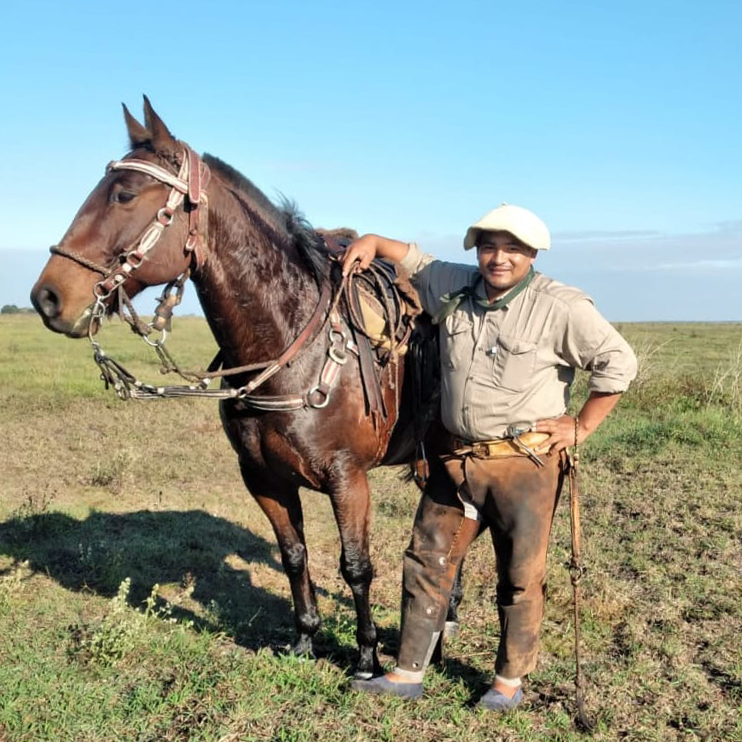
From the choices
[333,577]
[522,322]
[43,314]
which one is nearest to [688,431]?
[333,577]

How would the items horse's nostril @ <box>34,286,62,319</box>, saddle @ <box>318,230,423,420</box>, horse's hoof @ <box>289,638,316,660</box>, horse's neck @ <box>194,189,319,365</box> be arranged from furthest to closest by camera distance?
1. horse's hoof @ <box>289,638,316,660</box>
2. saddle @ <box>318,230,423,420</box>
3. horse's neck @ <box>194,189,319,365</box>
4. horse's nostril @ <box>34,286,62,319</box>

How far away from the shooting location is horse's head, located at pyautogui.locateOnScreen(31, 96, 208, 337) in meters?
2.87

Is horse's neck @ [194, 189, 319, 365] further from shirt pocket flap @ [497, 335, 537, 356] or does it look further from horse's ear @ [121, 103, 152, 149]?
shirt pocket flap @ [497, 335, 537, 356]

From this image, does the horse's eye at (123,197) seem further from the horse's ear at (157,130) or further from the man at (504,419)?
the man at (504,419)

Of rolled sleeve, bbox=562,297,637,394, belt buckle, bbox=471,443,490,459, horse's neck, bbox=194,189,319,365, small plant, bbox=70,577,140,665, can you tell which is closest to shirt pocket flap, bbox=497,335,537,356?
rolled sleeve, bbox=562,297,637,394

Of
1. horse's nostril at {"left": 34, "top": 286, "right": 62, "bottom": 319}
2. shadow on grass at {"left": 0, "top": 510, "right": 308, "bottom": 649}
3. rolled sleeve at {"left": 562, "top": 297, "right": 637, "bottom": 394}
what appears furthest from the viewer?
shadow on grass at {"left": 0, "top": 510, "right": 308, "bottom": 649}

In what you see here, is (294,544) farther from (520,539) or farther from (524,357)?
(524,357)

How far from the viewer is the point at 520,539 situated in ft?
10.8

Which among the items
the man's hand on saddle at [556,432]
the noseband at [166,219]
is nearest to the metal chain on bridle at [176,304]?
the noseband at [166,219]

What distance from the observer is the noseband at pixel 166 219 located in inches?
115

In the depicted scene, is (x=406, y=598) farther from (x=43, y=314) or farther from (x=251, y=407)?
(x=43, y=314)

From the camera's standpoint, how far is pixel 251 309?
332 centimetres

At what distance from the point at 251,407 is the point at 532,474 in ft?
4.39

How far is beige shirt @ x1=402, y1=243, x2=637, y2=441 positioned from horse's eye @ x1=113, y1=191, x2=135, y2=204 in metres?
1.48
